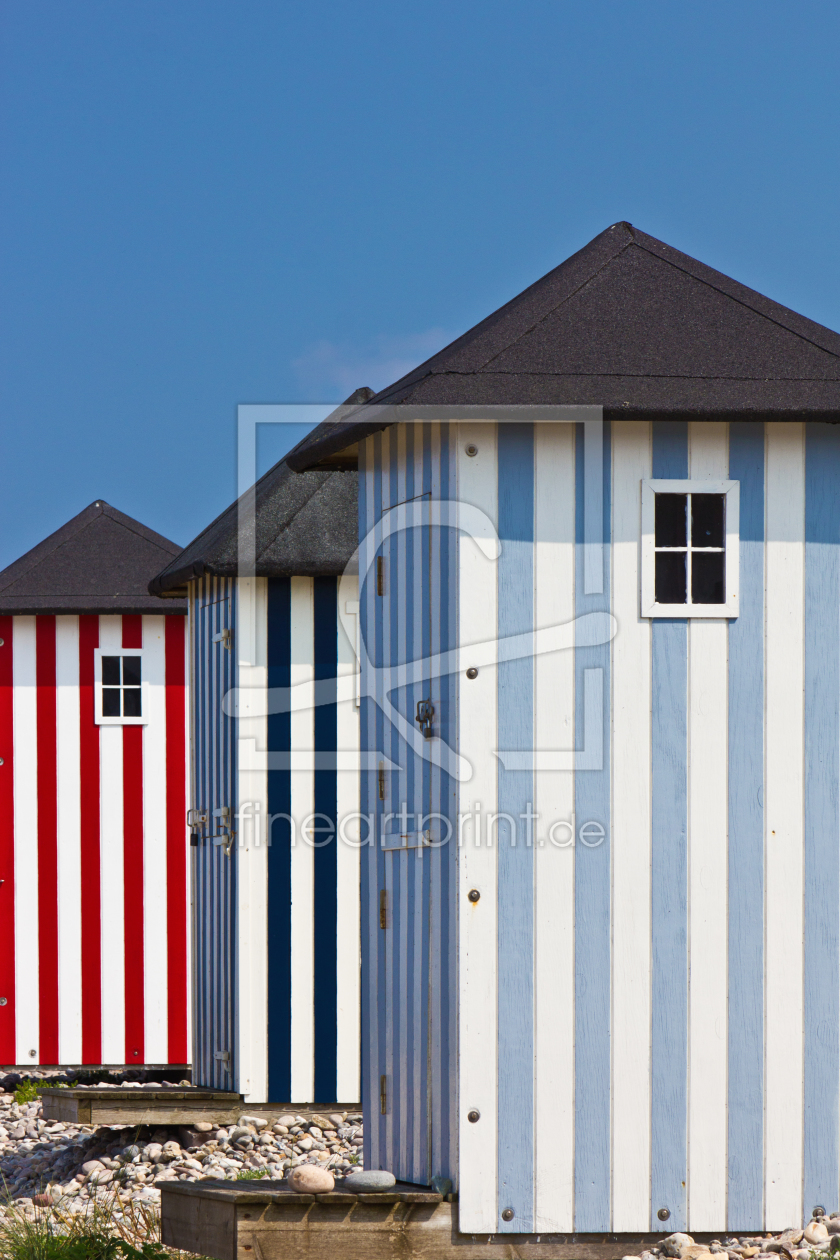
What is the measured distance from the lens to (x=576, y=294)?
6531 mm

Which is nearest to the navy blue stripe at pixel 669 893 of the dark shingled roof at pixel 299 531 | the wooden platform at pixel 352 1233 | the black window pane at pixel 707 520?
the black window pane at pixel 707 520

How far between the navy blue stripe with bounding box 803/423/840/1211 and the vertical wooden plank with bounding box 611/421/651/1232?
0.64 metres

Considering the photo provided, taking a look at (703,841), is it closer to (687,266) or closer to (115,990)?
(687,266)

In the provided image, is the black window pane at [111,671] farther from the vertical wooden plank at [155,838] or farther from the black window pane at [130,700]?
the vertical wooden plank at [155,838]

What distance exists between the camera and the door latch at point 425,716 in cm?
628

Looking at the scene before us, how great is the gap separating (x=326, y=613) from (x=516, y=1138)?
447cm

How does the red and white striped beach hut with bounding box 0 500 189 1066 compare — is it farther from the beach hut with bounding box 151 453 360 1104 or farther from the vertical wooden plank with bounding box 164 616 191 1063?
the beach hut with bounding box 151 453 360 1104

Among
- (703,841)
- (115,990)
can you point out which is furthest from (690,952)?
(115,990)

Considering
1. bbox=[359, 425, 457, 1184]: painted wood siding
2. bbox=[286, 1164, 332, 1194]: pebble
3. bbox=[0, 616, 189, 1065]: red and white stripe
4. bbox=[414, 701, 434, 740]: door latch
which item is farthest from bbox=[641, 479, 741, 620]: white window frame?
bbox=[0, 616, 189, 1065]: red and white stripe

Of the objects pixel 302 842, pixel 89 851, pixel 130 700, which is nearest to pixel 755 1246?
pixel 302 842

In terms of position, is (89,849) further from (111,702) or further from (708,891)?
(708,891)

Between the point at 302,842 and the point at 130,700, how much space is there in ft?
12.4

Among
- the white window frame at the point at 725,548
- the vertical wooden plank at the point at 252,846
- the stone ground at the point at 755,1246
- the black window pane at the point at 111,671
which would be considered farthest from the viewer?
the black window pane at the point at 111,671

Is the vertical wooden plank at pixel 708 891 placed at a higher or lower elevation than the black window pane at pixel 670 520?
lower
